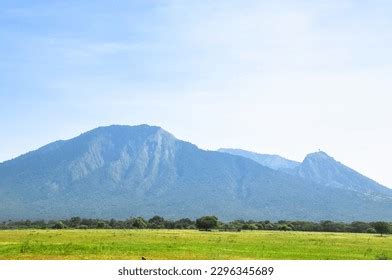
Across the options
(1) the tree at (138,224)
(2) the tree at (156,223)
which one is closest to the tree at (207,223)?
(2) the tree at (156,223)

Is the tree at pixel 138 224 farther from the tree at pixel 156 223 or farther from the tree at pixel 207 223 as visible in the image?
the tree at pixel 207 223

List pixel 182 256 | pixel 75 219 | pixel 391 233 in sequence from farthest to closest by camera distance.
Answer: pixel 75 219, pixel 391 233, pixel 182 256

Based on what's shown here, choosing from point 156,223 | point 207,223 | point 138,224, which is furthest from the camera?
point 156,223

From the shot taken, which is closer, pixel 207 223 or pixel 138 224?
pixel 207 223

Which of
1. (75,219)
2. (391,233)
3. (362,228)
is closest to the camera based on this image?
(391,233)

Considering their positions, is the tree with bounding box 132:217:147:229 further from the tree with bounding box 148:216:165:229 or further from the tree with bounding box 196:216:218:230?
the tree with bounding box 196:216:218:230

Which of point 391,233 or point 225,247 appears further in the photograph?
point 391,233

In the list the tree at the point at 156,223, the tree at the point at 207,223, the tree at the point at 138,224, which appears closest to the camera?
A: the tree at the point at 207,223

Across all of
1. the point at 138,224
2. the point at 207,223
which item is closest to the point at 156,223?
the point at 138,224

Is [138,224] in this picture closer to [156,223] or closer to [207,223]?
[156,223]
